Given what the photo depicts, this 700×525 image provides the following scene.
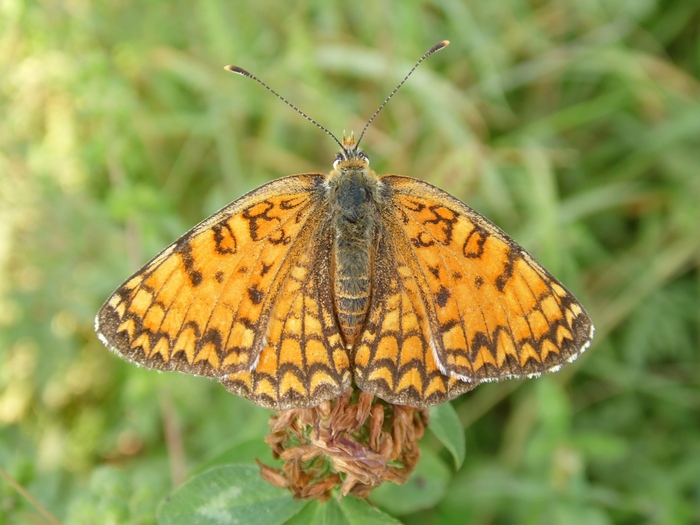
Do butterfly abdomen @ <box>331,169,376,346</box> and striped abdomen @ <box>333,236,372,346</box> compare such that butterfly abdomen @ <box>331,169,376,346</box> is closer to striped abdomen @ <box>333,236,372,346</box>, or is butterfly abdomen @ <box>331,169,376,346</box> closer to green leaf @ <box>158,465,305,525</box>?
striped abdomen @ <box>333,236,372,346</box>

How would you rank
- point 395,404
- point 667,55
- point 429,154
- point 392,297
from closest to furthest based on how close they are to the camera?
point 395,404 → point 392,297 → point 429,154 → point 667,55

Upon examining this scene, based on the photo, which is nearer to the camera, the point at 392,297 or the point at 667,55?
the point at 392,297

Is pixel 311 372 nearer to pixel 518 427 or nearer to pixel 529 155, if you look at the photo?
pixel 518 427

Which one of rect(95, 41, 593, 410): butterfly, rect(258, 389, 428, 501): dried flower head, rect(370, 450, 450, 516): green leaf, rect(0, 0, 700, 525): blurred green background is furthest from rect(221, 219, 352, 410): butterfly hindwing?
rect(0, 0, 700, 525): blurred green background

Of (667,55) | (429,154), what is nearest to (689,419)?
(429,154)

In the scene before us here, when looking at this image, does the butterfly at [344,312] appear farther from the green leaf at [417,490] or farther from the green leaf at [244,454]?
the green leaf at [417,490]

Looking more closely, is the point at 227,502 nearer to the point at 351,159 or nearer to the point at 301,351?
the point at 301,351

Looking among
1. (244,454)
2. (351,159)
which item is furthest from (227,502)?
(351,159)
